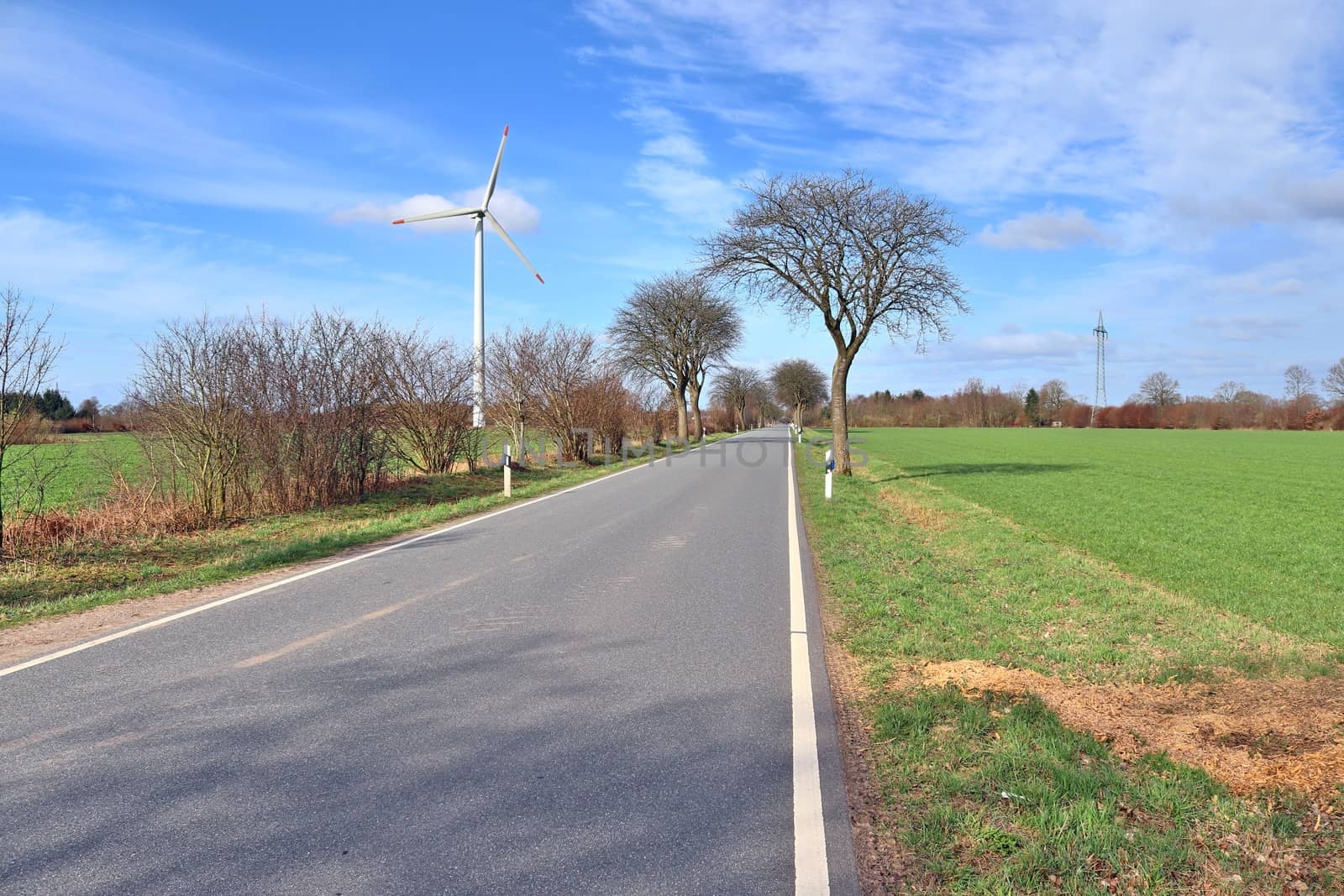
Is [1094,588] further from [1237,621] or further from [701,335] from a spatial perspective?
[701,335]

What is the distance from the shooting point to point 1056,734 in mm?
4363

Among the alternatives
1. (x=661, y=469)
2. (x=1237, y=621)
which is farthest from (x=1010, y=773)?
(x=661, y=469)

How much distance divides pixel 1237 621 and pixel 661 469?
20.1 meters

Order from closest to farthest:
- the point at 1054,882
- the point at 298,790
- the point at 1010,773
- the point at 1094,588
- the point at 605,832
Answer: the point at 1054,882
the point at 605,832
the point at 298,790
the point at 1010,773
the point at 1094,588

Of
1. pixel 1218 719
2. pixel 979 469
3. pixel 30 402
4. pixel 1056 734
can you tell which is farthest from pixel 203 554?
pixel 979 469

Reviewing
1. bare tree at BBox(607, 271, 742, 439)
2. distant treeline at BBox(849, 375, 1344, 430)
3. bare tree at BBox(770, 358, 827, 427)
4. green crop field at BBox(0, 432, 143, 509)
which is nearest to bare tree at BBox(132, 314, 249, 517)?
green crop field at BBox(0, 432, 143, 509)

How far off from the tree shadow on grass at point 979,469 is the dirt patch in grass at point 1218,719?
790 inches

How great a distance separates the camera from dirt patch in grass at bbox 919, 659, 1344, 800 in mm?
3900

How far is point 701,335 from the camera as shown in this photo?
56.5 metres

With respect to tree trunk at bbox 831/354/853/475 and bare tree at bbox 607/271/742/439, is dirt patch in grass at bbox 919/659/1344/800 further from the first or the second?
bare tree at bbox 607/271/742/439

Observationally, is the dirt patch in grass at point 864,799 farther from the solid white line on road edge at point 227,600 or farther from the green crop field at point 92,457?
the green crop field at point 92,457

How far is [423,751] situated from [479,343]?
2466 cm

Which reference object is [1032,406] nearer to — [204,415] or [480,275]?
[480,275]

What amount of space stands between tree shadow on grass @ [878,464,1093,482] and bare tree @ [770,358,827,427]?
5547 cm
